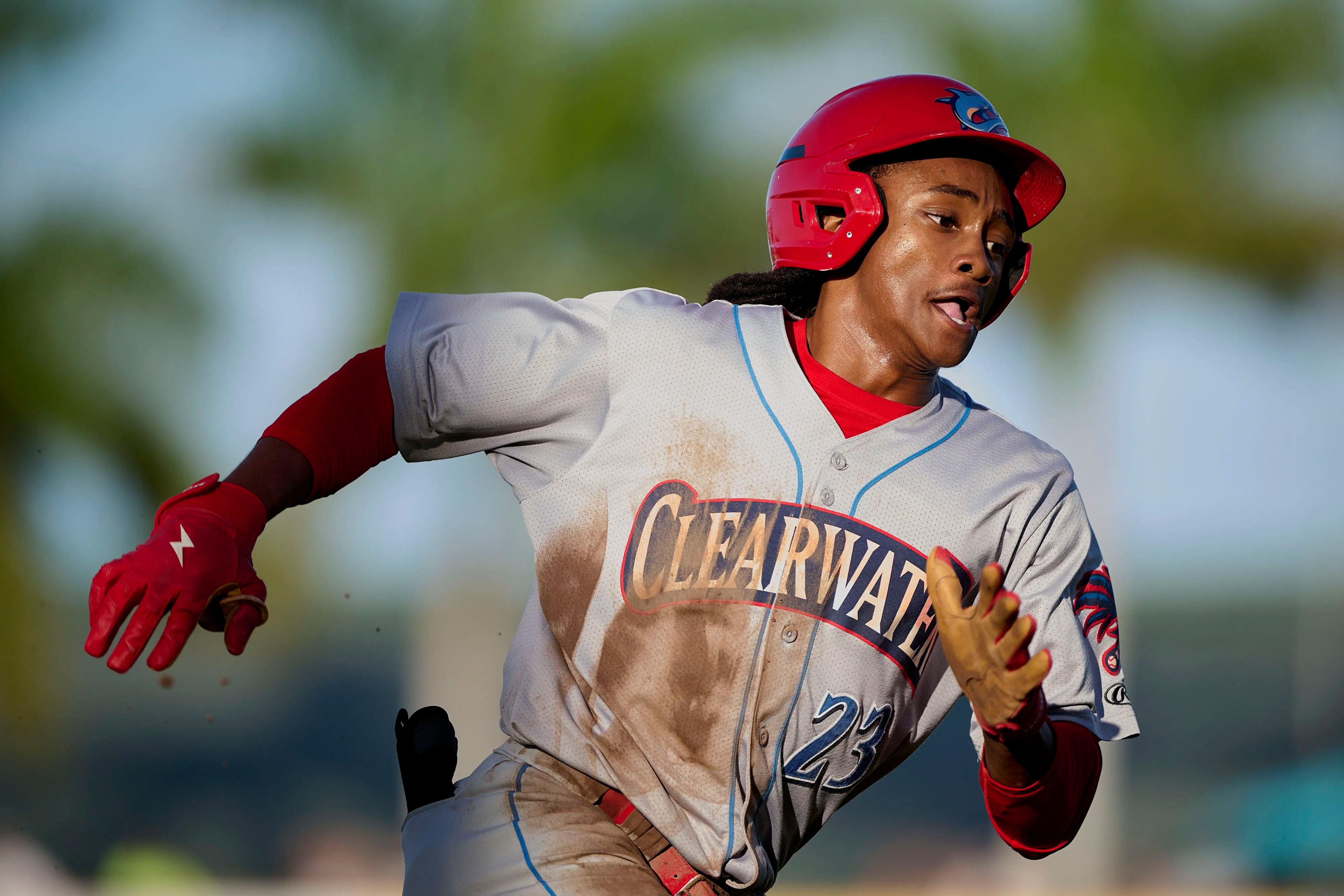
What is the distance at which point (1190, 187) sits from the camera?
6.48 metres

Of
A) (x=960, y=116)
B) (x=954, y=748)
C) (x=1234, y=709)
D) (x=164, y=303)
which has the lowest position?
(x=954, y=748)

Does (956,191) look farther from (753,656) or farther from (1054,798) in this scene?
(1054,798)

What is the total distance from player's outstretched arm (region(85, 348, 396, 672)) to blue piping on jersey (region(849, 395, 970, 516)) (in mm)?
809

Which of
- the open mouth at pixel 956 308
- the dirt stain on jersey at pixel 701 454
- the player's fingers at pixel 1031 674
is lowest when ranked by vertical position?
the player's fingers at pixel 1031 674

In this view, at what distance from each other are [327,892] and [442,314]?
15.7 feet

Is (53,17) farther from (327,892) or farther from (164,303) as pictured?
(327,892)

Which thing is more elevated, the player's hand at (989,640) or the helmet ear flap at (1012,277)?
the helmet ear flap at (1012,277)

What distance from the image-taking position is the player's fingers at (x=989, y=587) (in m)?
1.60

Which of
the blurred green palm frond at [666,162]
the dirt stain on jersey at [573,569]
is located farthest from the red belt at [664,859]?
the blurred green palm frond at [666,162]

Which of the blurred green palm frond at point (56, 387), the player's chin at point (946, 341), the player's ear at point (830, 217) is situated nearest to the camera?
the player's chin at point (946, 341)

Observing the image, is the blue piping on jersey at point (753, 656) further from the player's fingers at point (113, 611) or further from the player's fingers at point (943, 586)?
the player's fingers at point (113, 611)

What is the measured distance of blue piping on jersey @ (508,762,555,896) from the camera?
1.89 m

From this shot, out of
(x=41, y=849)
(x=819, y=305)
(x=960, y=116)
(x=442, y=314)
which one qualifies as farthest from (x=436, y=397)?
(x=41, y=849)

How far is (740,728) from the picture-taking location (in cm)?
198
